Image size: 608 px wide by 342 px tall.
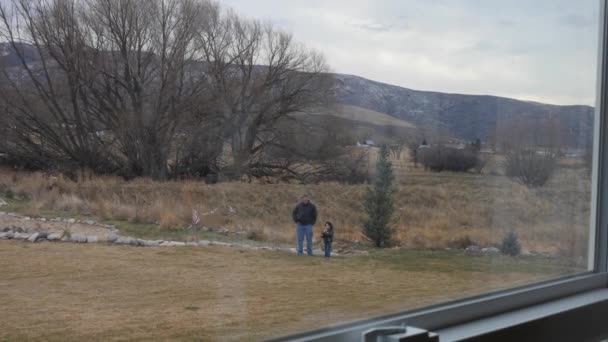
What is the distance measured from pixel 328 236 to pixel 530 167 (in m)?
0.94

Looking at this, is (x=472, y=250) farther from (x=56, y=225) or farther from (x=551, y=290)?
(x=56, y=225)

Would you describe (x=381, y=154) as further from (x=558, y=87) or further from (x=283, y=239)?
(x=558, y=87)

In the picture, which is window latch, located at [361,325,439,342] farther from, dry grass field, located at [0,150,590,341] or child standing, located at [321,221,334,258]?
child standing, located at [321,221,334,258]

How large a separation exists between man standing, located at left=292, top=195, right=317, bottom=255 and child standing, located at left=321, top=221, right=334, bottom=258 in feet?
0.15

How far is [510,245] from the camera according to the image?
2.07 m

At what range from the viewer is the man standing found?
1494 millimetres

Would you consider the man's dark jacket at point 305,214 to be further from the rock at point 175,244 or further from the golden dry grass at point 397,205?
the rock at point 175,244

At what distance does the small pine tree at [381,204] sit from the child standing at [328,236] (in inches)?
4.2

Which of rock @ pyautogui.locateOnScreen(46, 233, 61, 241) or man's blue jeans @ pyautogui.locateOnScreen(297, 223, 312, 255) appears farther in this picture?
man's blue jeans @ pyautogui.locateOnScreen(297, 223, 312, 255)

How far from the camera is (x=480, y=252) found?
6.46 feet

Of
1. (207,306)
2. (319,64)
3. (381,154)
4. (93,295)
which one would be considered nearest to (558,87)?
(381,154)

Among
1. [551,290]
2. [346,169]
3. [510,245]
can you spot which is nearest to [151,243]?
[346,169]

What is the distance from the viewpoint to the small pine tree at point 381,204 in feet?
5.43

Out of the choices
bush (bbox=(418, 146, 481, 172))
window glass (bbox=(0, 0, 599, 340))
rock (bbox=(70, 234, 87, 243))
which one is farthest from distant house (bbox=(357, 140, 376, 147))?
rock (bbox=(70, 234, 87, 243))
